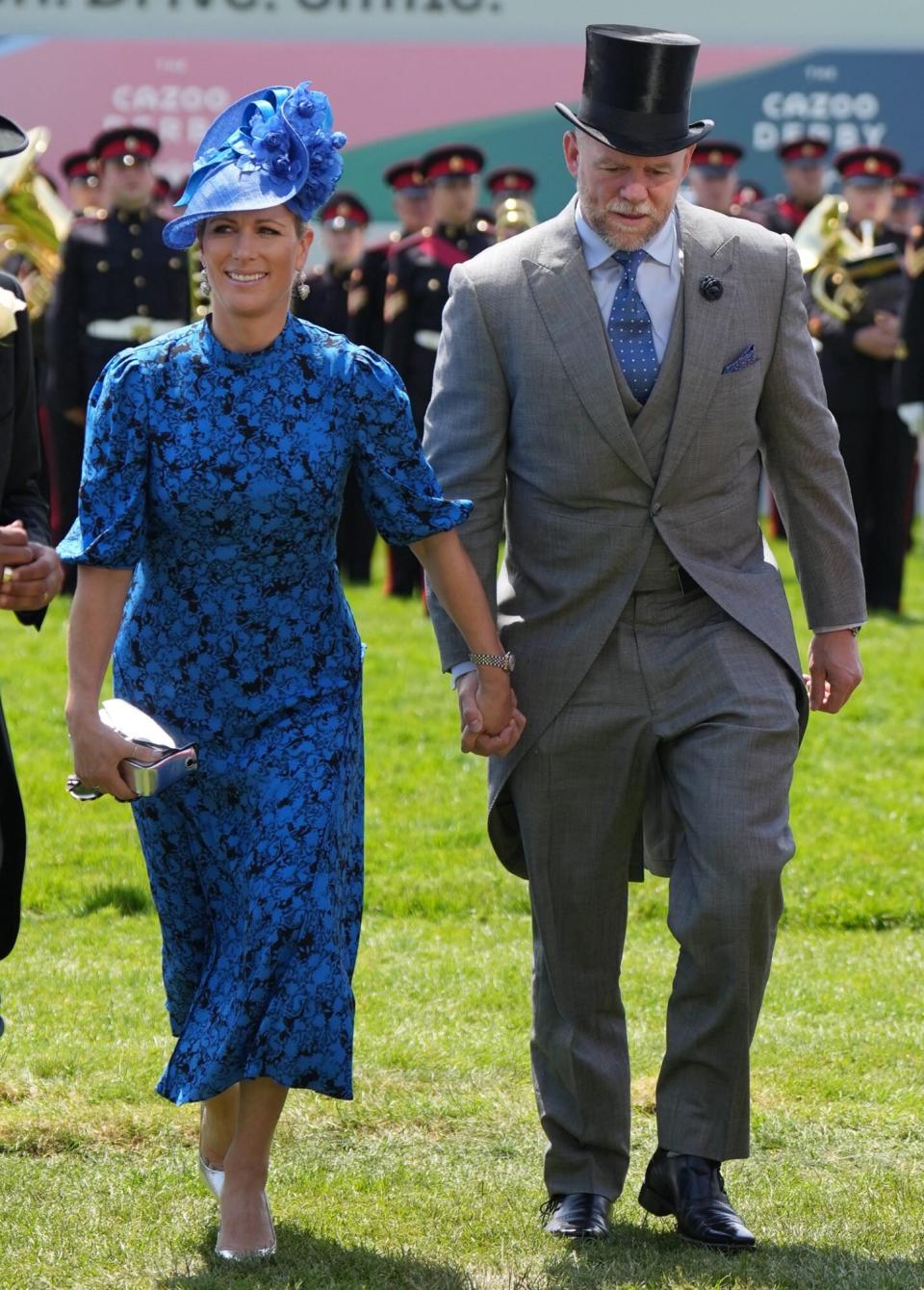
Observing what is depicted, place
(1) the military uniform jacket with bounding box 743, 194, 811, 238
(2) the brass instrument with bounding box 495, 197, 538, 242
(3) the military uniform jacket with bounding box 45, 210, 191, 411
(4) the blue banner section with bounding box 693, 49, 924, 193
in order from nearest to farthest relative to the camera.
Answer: (3) the military uniform jacket with bounding box 45, 210, 191, 411, (2) the brass instrument with bounding box 495, 197, 538, 242, (1) the military uniform jacket with bounding box 743, 194, 811, 238, (4) the blue banner section with bounding box 693, 49, 924, 193

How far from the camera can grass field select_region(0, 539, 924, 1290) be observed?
4262 mm

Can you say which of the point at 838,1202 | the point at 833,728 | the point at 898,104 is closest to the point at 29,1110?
the point at 838,1202

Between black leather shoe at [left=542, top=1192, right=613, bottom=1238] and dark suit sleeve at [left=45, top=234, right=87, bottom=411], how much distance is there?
8961 mm

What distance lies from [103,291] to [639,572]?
882 centimetres

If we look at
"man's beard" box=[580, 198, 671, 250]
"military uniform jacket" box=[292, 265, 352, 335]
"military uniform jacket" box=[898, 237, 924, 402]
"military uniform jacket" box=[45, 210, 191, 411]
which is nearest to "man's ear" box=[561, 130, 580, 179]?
"man's beard" box=[580, 198, 671, 250]

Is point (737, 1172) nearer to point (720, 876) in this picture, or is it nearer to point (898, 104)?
point (720, 876)

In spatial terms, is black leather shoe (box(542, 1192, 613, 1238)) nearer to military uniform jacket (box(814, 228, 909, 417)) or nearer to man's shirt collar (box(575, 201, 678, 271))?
man's shirt collar (box(575, 201, 678, 271))

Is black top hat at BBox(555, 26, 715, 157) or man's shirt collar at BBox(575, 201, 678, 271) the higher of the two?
black top hat at BBox(555, 26, 715, 157)

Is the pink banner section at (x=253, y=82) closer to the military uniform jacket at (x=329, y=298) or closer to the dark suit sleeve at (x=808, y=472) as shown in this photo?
the military uniform jacket at (x=329, y=298)

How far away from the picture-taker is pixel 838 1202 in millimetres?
4594

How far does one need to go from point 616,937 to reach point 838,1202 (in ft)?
2.18

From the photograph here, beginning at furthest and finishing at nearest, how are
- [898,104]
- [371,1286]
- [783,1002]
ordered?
[898,104], [783,1002], [371,1286]

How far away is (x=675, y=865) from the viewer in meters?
4.45

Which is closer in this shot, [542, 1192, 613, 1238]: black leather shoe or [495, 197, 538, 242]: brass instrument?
[542, 1192, 613, 1238]: black leather shoe
